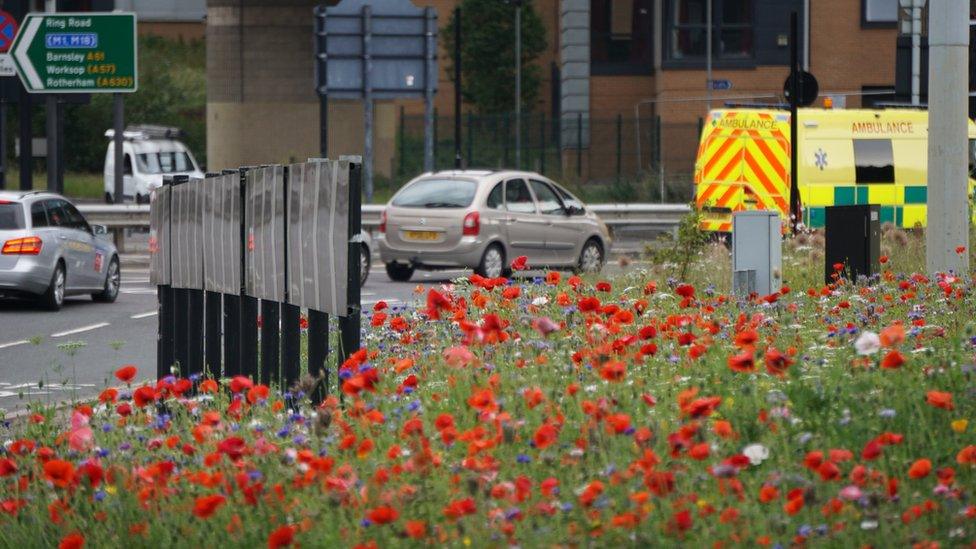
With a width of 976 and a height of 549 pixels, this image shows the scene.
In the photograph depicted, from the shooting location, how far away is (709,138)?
22750 millimetres

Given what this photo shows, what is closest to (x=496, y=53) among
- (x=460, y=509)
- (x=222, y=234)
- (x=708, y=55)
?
(x=708, y=55)

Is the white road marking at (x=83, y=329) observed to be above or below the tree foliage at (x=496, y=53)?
below

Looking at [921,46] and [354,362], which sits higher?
[921,46]

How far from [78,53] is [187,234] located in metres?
19.5

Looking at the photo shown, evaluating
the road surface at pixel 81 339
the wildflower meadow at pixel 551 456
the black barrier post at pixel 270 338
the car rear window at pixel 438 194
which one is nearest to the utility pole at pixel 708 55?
the road surface at pixel 81 339

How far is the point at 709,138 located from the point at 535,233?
102 inches

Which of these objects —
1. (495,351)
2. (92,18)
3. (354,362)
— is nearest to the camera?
(354,362)

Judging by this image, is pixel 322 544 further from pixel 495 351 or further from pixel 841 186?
pixel 841 186

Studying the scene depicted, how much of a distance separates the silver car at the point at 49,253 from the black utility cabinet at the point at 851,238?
9.60m

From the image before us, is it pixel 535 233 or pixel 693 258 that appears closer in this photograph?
pixel 693 258

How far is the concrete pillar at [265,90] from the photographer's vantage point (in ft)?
132

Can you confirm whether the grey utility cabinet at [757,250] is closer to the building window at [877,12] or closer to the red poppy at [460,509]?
the red poppy at [460,509]

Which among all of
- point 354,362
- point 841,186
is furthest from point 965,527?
point 841,186

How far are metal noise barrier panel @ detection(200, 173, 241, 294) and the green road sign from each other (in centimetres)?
1937
